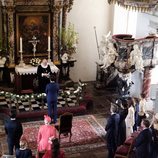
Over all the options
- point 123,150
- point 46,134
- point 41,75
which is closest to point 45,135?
point 46,134

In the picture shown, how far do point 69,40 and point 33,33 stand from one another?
1.46 meters

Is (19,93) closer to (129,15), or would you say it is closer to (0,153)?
(0,153)

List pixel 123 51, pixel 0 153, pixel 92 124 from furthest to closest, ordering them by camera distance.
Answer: pixel 123 51 → pixel 92 124 → pixel 0 153

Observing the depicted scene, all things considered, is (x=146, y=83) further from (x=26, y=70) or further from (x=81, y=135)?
(x=26, y=70)

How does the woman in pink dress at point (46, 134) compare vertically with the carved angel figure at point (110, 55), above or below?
below

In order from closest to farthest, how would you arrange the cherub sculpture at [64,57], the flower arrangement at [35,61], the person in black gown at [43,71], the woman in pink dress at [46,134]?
the woman in pink dress at [46,134] < the person in black gown at [43,71] < the flower arrangement at [35,61] < the cherub sculpture at [64,57]

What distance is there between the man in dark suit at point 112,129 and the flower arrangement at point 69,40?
6235 mm

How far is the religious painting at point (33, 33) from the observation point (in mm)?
13883

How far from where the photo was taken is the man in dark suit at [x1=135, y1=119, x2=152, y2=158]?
300 inches

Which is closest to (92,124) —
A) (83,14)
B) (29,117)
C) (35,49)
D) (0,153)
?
(29,117)

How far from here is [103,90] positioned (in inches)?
587

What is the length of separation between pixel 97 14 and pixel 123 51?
3.37 metres

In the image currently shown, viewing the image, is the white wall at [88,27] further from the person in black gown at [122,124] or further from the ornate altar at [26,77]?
the person in black gown at [122,124]

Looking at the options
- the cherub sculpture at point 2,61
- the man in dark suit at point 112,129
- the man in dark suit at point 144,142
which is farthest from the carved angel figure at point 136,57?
the man in dark suit at point 144,142
